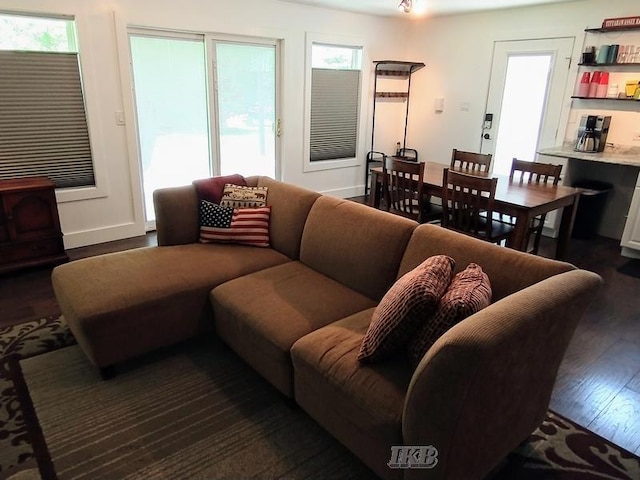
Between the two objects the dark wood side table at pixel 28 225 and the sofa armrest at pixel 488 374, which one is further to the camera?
the dark wood side table at pixel 28 225

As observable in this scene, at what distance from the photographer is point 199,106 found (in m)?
4.55

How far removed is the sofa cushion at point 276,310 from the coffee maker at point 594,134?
11.1 ft

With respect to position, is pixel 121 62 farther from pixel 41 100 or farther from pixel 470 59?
pixel 470 59

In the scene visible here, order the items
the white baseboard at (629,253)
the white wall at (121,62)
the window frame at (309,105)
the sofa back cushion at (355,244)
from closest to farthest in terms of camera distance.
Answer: the sofa back cushion at (355,244)
the white wall at (121,62)
the white baseboard at (629,253)
the window frame at (309,105)

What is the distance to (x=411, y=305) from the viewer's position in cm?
156

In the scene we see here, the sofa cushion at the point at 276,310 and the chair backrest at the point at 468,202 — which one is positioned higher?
the chair backrest at the point at 468,202

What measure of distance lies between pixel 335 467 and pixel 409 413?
0.58 m

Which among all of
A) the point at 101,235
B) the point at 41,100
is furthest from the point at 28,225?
the point at 41,100

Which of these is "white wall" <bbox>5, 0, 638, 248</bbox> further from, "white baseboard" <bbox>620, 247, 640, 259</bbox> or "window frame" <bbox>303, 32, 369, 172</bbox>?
"white baseboard" <bbox>620, 247, 640, 259</bbox>

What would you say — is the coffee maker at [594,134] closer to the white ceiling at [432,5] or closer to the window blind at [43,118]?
the white ceiling at [432,5]

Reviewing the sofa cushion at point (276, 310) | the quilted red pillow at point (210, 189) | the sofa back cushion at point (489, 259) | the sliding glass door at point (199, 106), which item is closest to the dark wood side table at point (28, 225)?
the sliding glass door at point (199, 106)

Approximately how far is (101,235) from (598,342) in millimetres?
4060

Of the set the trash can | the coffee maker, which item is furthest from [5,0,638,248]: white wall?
the trash can

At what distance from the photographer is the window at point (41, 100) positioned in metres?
3.41
